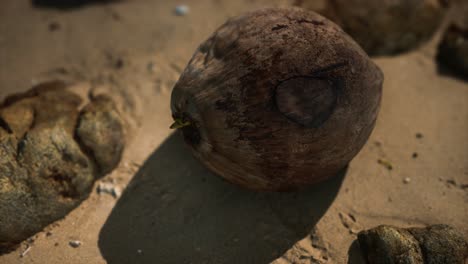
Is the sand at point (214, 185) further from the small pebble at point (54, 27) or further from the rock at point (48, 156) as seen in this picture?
the small pebble at point (54, 27)

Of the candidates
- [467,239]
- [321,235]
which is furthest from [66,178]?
[467,239]

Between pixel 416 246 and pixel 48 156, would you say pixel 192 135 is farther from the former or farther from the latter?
pixel 416 246

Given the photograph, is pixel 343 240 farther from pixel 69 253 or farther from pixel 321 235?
pixel 69 253

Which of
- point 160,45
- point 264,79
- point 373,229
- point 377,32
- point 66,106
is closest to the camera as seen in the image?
point 264,79

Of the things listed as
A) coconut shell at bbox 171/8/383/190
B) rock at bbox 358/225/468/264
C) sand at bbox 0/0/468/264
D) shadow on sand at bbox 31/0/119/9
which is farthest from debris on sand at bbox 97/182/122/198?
shadow on sand at bbox 31/0/119/9

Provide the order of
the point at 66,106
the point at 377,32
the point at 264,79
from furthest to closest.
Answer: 1. the point at 377,32
2. the point at 66,106
3. the point at 264,79

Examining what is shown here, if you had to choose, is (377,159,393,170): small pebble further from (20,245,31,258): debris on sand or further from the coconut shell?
(20,245,31,258): debris on sand

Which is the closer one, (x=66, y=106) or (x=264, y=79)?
(x=264, y=79)
